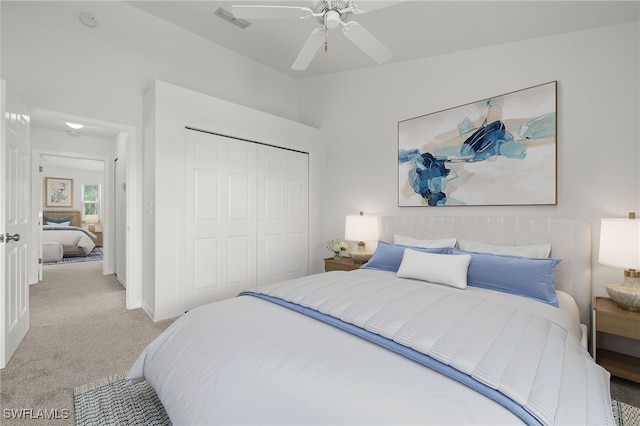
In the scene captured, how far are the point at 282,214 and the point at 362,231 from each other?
113 cm

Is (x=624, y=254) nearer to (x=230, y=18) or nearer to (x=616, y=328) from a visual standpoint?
(x=616, y=328)

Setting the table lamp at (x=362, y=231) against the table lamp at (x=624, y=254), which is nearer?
the table lamp at (x=624, y=254)

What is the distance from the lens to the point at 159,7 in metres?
3.27

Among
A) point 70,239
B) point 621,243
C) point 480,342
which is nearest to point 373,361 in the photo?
point 480,342

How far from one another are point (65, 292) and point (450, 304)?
15.4 feet

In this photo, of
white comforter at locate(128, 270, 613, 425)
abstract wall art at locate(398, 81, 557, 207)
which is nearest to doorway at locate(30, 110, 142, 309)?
white comforter at locate(128, 270, 613, 425)

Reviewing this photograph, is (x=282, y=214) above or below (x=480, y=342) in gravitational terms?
above

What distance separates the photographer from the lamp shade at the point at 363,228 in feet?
12.0

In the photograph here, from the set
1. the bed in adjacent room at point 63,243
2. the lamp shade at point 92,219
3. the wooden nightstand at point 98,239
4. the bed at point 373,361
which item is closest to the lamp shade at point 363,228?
the bed at point 373,361

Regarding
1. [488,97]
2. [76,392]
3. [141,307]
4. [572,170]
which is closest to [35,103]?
[141,307]

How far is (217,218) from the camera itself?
3469 mm

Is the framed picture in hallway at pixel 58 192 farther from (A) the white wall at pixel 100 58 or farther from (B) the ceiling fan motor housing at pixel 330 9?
(B) the ceiling fan motor housing at pixel 330 9

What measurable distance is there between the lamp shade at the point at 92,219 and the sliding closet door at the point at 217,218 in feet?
25.3

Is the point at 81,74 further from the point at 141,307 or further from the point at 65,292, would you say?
the point at 65,292
